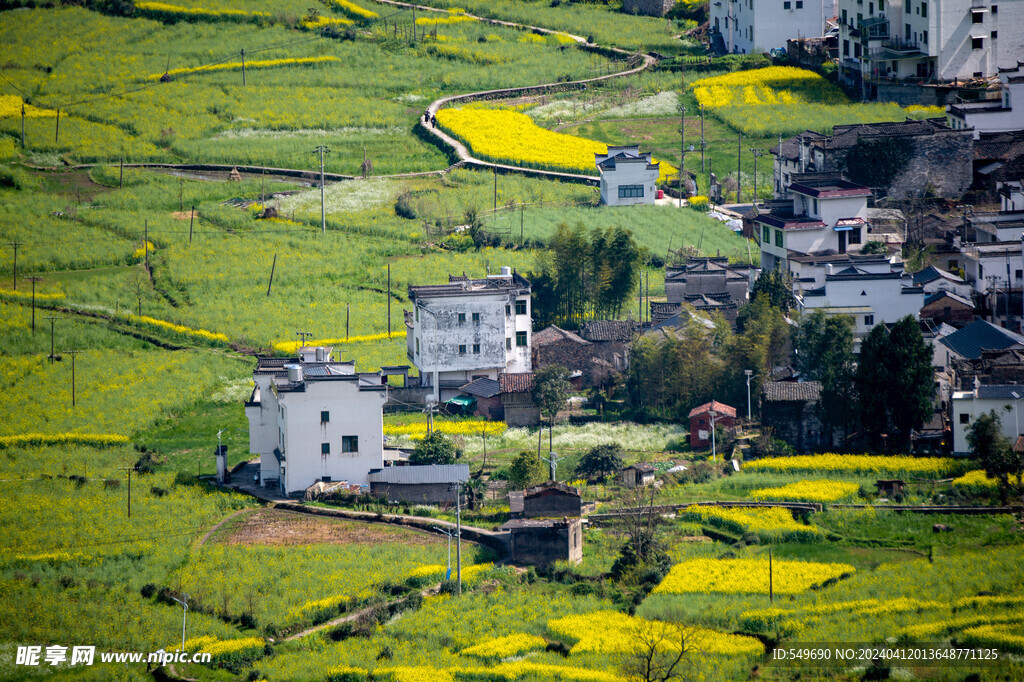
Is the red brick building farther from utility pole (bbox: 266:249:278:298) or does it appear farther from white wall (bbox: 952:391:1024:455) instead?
utility pole (bbox: 266:249:278:298)

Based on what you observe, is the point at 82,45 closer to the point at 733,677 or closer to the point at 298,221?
the point at 298,221

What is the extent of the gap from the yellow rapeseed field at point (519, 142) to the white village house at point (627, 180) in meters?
3.79

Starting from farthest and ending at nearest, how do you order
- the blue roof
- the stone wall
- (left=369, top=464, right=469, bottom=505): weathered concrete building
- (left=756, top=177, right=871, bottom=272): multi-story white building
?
(left=756, top=177, right=871, bottom=272): multi-story white building < the blue roof < (left=369, top=464, right=469, bottom=505): weathered concrete building < the stone wall

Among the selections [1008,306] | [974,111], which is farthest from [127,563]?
[974,111]

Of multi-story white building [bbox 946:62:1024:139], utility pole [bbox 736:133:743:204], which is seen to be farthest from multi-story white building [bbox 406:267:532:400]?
multi-story white building [bbox 946:62:1024:139]

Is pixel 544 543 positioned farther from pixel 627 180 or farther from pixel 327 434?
pixel 627 180

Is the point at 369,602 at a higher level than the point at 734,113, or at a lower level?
lower

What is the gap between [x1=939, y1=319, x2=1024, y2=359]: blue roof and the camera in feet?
189

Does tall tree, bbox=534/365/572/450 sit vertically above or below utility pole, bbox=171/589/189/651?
above

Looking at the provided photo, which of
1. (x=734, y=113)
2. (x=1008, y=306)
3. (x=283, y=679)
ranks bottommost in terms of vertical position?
(x=283, y=679)

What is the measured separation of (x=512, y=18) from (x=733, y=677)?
8865 cm

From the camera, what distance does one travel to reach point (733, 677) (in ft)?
125

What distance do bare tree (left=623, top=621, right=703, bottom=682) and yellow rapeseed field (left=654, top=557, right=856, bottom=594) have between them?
2.73m

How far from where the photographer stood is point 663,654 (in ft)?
128
